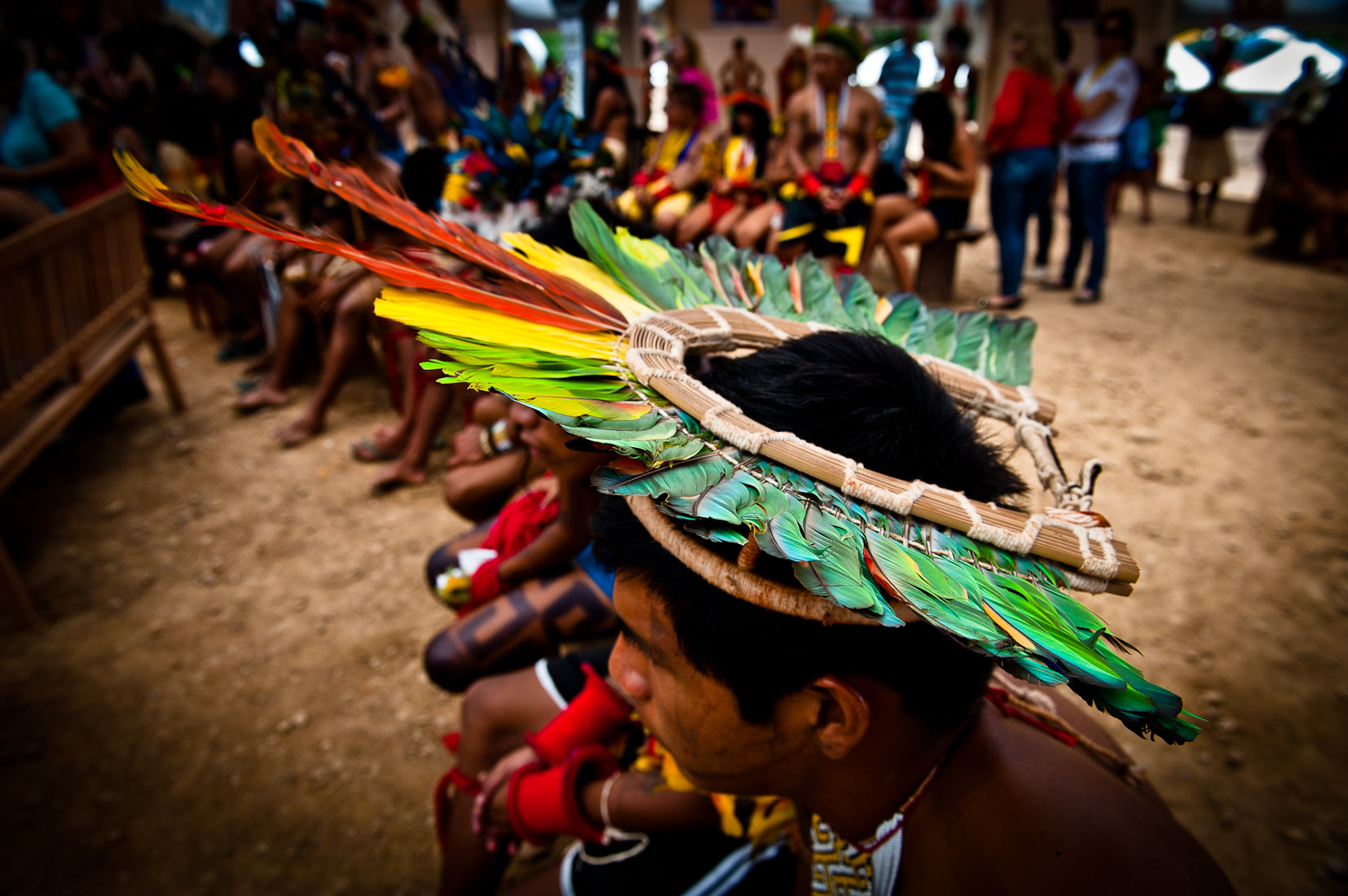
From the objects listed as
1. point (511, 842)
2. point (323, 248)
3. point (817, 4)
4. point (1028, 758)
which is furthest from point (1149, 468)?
point (817, 4)

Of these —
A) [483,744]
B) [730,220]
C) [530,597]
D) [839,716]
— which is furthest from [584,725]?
[730,220]

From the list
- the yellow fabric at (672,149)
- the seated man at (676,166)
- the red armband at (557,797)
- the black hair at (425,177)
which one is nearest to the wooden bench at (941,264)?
the seated man at (676,166)

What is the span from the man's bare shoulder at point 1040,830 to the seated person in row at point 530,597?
1175mm

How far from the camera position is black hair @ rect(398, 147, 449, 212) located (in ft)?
12.5

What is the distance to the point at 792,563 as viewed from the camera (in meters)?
0.83

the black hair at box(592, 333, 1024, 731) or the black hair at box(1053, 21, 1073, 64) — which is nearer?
the black hair at box(592, 333, 1024, 731)

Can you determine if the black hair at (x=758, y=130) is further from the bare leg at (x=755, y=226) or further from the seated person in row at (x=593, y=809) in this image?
the seated person in row at (x=593, y=809)

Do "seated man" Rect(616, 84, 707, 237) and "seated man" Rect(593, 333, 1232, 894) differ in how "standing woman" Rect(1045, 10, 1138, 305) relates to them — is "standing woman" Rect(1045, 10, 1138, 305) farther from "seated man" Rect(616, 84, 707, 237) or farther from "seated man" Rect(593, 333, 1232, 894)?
"seated man" Rect(593, 333, 1232, 894)

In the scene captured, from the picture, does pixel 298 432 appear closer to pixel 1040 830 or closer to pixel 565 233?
pixel 565 233

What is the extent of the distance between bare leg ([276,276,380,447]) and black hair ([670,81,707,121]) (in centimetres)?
319

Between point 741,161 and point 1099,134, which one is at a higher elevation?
point 1099,134

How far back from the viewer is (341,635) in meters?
3.01

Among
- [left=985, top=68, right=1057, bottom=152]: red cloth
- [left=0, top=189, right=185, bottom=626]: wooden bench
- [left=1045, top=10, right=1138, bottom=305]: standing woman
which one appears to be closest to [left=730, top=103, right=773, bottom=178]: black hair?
[left=985, top=68, right=1057, bottom=152]: red cloth

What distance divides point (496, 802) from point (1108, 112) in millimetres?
6585
